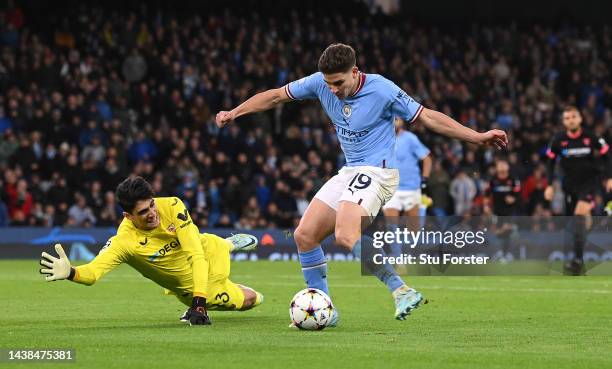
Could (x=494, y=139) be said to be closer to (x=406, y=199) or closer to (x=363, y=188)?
(x=363, y=188)

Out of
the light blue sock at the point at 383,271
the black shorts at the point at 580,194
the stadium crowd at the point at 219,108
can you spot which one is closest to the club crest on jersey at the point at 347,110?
the light blue sock at the point at 383,271

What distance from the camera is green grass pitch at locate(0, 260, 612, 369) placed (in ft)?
25.7

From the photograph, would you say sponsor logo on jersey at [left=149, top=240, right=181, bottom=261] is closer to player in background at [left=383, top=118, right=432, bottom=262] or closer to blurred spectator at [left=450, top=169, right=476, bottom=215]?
player in background at [left=383, top=118, right=432, bottom=262]

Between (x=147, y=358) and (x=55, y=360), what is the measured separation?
56 centimetres

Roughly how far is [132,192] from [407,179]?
10108 mm

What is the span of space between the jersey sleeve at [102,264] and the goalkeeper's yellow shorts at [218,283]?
94cm

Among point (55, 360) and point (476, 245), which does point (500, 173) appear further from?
point (55, 360)

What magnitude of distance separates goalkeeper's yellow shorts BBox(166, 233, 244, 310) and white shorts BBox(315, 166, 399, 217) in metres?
1.18

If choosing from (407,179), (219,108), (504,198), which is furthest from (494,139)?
(219,108)

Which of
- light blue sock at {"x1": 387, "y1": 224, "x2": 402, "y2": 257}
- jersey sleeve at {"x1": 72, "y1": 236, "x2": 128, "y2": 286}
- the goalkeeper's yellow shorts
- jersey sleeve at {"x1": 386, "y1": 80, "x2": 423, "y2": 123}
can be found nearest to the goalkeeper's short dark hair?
jersey sleeve at {"x1": 72, "y1": 236, "x2": 128, "y2": 286}

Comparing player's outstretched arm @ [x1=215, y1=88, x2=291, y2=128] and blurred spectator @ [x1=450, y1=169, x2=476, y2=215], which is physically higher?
player's outstretched arm @ [x1=215, y1=88, x2=291, y2=128]

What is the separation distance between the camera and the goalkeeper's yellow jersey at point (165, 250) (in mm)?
10023

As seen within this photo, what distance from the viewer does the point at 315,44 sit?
3150cm

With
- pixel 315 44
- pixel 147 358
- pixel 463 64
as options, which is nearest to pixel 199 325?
pixel 147 358
